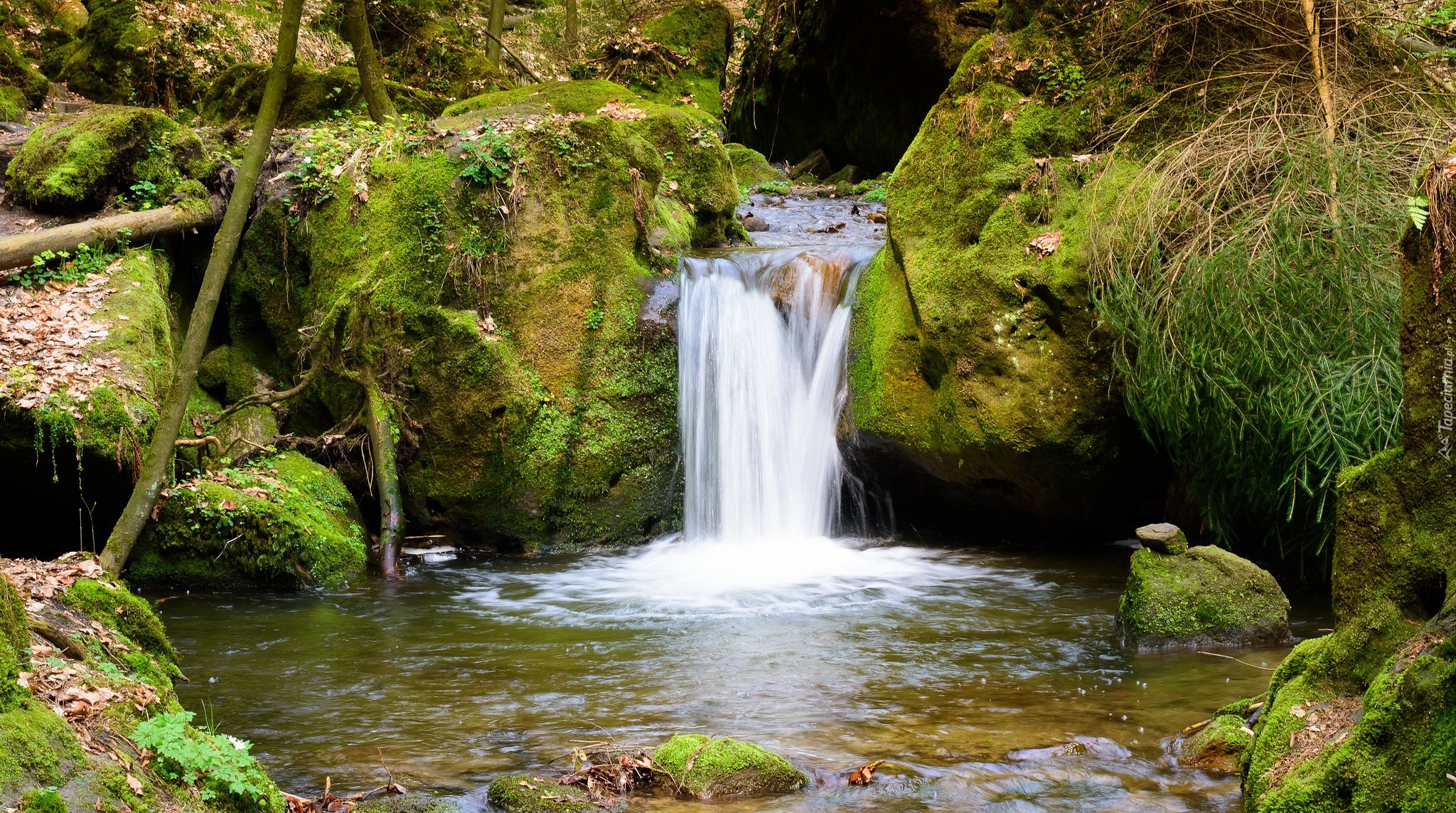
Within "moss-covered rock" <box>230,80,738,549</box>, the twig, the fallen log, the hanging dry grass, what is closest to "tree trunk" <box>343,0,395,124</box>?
"moss-covered rock" <box>230,80,738,549</box>

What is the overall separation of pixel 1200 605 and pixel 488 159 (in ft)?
24.4

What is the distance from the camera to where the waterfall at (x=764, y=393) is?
10.5m

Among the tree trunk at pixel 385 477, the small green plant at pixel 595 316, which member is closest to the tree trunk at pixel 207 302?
the tree trunk at pixel 385 477

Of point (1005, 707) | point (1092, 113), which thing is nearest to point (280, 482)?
point (1005, 707)

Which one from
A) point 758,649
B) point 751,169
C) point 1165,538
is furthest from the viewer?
point 751,169

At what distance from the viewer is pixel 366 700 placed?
5820mm

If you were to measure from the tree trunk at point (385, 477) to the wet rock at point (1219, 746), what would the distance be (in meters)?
6.56

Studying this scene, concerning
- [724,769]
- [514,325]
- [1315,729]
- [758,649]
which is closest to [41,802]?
[724,769]

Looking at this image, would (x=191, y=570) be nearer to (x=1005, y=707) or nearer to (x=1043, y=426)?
(x=1005, y=707)

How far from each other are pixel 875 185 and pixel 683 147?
236 inches

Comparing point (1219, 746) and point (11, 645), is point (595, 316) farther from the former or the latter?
point (11, 645)

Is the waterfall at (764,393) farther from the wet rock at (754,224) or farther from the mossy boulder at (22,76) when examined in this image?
the mossy boulder at (22,76)

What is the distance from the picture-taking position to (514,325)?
10406 millimetres

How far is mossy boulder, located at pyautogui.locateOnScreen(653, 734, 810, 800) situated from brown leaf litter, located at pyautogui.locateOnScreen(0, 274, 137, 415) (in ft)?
18.6
